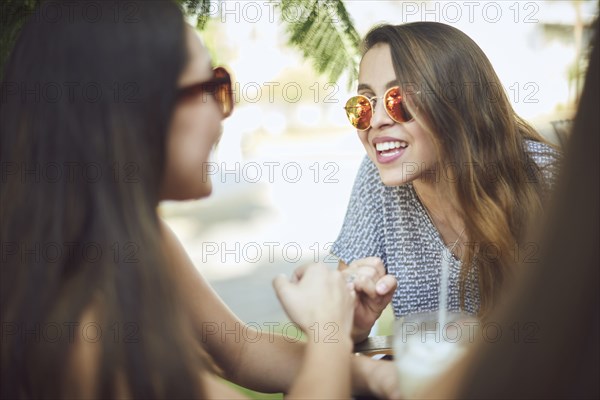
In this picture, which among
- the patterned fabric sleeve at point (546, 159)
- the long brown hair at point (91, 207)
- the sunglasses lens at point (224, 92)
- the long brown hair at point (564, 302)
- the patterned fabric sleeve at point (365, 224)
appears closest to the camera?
the long brown hair at point (564, 302)

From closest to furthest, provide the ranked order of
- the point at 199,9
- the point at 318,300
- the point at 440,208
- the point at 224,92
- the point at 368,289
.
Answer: the point at 318,300, the point at 224,92, the point at 368,289, the point at 199,9, the point at 440,208

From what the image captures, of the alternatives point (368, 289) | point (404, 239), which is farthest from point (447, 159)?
point (368, 289)

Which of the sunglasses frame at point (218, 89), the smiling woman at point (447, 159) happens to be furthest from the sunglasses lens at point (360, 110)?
the sunglasses frame at point (218, 89)

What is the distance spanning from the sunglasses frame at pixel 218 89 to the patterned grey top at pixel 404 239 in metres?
1.11

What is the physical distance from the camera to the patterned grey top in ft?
7.72

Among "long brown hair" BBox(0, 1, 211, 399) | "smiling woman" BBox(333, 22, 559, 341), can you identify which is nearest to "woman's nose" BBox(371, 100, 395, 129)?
"smiling woman" BBox(333, 22, 559, 341)

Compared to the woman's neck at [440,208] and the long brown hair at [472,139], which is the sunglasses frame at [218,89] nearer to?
the long brown hair at [472,139]

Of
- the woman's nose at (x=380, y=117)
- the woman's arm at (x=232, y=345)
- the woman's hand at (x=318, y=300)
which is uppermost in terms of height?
the woman's nose at (x=380, y=117)

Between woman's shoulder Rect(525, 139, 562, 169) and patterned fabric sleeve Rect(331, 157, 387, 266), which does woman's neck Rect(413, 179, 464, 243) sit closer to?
patterned fabric sleeve Rect(331, 157, 387, 266)

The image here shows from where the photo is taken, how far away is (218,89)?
150 cm

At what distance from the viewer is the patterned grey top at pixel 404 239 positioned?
2354 mm

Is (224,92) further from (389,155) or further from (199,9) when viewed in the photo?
(389,155)

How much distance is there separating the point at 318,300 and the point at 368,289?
0.34 m

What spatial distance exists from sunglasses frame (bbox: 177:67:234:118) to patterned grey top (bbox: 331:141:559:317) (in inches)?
43.6
